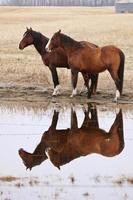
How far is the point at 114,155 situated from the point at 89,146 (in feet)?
2.36

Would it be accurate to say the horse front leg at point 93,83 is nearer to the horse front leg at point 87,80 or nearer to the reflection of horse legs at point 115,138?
the horse front leg at point 87,80

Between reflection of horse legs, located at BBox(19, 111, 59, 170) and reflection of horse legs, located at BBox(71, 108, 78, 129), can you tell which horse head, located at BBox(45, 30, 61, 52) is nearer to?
reflection of horse legs, located at BBox(71, 108, 78, 129)

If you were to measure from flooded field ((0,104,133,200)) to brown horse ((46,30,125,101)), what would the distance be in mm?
1215

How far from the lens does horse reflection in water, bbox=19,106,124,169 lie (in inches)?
436

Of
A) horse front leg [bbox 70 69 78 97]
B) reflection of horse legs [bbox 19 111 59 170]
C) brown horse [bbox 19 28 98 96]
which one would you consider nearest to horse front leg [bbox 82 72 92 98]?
brown horse [bbox 19 28 98 96]

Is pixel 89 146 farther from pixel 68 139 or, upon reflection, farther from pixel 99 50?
pixel 99 50

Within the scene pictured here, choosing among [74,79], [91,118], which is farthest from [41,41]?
[91,118]

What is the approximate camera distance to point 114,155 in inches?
444

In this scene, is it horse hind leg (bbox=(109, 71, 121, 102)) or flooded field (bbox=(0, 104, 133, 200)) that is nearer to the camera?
flooded field (bbox=(0, 104, 133, 200))

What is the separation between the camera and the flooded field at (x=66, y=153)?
29.8 ft

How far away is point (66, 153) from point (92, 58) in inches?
242

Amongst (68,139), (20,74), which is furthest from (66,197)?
(20,74)

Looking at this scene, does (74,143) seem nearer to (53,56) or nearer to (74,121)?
(74,121)

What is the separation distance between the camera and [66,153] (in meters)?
11.3
